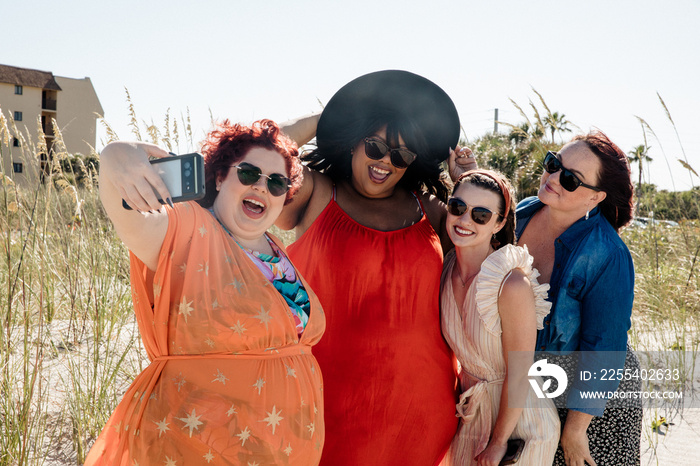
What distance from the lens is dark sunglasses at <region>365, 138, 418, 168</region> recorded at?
2.71 metres

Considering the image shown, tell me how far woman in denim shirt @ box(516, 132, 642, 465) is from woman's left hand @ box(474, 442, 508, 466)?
0.40m

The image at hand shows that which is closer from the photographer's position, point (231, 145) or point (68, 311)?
point (231, 145)

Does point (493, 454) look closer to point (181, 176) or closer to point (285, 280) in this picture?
A: point (285, 280)

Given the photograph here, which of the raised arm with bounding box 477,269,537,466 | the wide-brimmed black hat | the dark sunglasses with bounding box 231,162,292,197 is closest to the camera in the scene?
the dark sunglasses with bounding box 231,162,292,197

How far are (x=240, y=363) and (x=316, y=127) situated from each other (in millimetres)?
1612

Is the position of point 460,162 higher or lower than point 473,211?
higher

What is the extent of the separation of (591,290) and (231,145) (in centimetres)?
179

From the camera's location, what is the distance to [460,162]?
302 centimetres

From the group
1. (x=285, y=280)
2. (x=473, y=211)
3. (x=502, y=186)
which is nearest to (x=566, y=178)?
(x=502, y=186)

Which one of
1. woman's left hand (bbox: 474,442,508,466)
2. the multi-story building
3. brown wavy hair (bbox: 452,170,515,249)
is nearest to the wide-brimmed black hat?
brown wavy hair (bbox: 452,170,515,249)

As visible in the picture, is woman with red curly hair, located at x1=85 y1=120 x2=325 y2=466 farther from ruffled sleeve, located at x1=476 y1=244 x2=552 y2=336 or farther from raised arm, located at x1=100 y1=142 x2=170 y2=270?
ruffled sleeve, located at x1=476 y1=244 x2=552 y2=336

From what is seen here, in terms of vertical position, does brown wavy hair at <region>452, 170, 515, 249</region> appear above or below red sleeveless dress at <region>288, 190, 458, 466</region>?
above

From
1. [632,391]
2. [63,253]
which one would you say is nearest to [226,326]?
[632,391]

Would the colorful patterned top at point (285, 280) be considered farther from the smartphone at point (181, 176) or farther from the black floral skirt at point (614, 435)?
the black floral skirt at point (614, 435)
